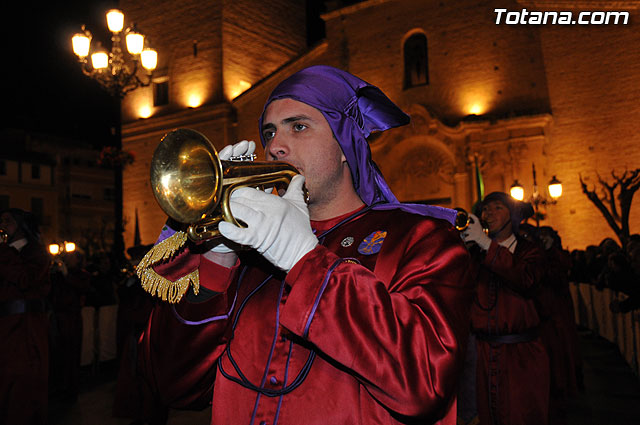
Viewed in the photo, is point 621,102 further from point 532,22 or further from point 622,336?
point 622,336

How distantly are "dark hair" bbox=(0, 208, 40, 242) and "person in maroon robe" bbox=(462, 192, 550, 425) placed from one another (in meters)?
4.65

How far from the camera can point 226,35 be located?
23.7m

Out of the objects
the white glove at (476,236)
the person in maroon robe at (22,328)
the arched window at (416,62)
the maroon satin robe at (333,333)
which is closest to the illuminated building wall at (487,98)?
the arched window at (416,62)

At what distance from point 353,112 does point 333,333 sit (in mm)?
1079

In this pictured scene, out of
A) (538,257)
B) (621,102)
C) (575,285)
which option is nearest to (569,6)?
(621,102)

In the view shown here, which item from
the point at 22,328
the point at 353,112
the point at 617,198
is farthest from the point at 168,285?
the point at 617,198

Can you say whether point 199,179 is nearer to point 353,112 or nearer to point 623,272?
point 353,112

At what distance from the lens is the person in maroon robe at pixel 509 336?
4.59 meters

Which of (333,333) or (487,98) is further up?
(487,98)

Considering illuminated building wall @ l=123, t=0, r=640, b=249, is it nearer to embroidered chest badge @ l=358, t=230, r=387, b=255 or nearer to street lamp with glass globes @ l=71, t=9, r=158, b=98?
street lamp with glass globes @ l=71, t=9, r=158, b=98

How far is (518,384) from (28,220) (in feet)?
17.7

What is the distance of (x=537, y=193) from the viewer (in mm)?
16875

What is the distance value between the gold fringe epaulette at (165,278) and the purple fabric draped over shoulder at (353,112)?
2.01ft

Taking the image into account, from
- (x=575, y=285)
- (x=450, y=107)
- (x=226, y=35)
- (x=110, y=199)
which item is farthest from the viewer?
(x=110, y=199)
